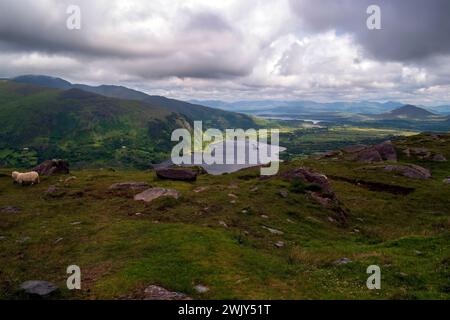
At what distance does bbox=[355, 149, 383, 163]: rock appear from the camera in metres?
90.1

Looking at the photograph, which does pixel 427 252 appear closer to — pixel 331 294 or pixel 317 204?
pixel 331 294

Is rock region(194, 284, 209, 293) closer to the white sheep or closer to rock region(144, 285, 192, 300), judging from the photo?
rock region(144, 285, 192, 300)

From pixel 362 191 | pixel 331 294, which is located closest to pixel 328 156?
pixel 362 191

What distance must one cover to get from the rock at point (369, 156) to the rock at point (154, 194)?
6318 cm

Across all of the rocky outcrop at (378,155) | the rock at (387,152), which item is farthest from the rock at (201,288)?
the rock at (387,152)

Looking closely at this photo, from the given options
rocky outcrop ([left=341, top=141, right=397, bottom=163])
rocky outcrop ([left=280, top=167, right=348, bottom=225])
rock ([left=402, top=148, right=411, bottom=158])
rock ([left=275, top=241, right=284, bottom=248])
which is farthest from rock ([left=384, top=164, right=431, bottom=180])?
rock ([left=275, top=241, right=284, bottom=248])

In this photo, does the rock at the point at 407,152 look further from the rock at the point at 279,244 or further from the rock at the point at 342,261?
the rock at the point at 342,261

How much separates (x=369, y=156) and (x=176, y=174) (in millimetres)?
55224

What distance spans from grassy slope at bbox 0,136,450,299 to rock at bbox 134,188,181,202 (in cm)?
139

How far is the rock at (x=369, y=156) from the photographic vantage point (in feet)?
296

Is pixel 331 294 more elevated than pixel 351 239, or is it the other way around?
pixel 331 294

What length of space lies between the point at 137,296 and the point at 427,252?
61.9 feet

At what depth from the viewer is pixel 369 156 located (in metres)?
92.0
